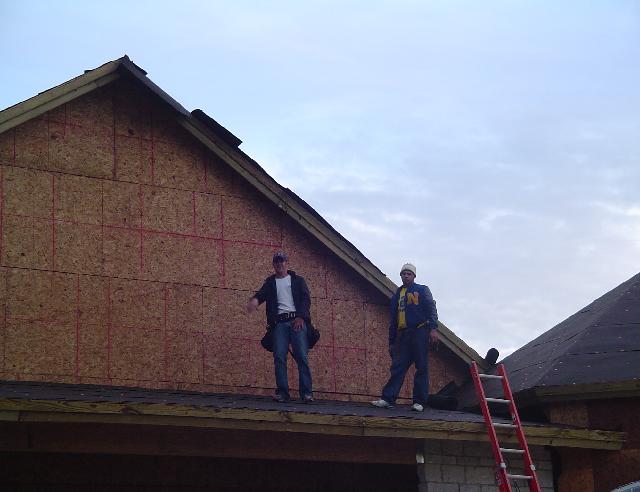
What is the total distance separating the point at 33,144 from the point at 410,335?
16.9 feet

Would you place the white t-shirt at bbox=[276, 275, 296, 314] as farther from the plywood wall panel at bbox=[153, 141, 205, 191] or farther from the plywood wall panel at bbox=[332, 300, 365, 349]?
the plywood wall panel at bbox=[153, 141, 205, 191]

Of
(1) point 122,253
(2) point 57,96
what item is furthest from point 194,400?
(2) point 57,96

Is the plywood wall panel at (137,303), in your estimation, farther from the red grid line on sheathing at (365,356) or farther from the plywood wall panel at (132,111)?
the red grid line on sheathing at (365,356)

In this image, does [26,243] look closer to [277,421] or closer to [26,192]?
[26,192]

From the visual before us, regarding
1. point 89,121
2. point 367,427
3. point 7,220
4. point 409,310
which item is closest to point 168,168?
point 89,121

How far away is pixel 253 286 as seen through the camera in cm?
1505

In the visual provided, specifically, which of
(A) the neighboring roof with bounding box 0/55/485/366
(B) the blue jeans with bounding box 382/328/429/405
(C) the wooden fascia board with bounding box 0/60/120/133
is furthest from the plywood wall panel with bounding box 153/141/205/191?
(B) the blue jeans with bounding box 382/328/429/405

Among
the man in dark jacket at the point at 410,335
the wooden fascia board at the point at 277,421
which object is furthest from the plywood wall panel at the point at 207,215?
the wooden fascia board at the point at 277,421

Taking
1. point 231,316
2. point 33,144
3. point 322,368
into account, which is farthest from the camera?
point 322,368

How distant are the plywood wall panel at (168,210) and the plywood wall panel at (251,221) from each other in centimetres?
51

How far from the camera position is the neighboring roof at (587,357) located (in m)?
13.9

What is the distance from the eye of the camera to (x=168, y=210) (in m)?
14.8

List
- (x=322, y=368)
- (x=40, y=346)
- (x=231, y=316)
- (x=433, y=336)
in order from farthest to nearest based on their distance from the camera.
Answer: (x=322, y=368) < (x=231, y=316) < (x=433, y=336) < (x=40, y=346)

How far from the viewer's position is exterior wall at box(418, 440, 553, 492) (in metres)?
13.2
